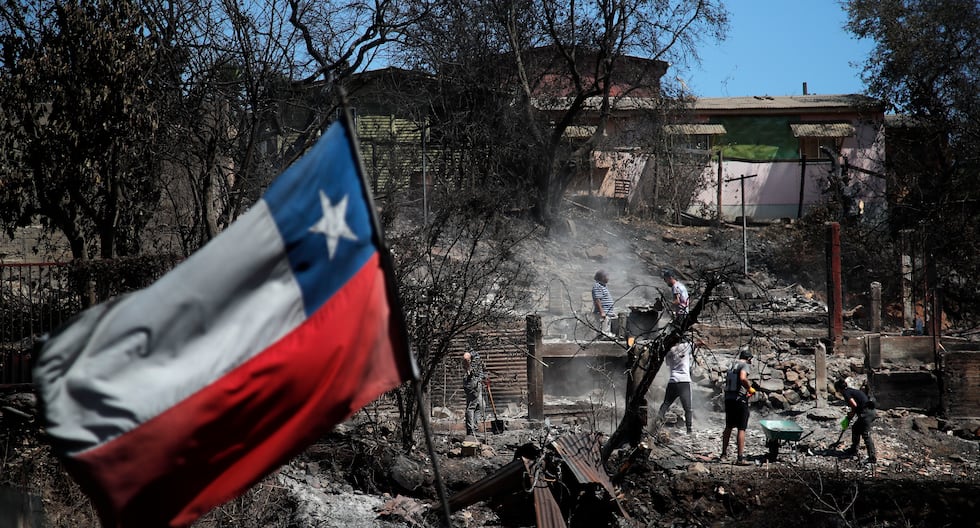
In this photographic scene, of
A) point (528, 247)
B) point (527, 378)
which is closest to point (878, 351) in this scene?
point (527, 378)

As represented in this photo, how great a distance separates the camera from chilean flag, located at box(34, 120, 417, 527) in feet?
11.8

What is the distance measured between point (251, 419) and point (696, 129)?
33.6 meters

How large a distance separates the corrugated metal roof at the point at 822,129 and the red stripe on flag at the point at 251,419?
35.5 metres

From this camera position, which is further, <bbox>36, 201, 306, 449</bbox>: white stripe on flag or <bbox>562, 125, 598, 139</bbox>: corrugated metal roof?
<bbox>562, 125, 598, 139</bbox>: corrugated metal roof

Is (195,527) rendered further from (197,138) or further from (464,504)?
(197,138)

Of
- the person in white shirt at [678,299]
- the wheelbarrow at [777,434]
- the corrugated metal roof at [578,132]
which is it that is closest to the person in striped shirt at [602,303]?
the person in white shirt at [678,299]

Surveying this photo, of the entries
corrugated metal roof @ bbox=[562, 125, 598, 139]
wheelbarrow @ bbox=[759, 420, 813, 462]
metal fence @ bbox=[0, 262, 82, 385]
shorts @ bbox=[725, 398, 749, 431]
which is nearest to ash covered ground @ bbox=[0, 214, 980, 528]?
wheelbarrow @ bbox=[759, 420, 813, 462]

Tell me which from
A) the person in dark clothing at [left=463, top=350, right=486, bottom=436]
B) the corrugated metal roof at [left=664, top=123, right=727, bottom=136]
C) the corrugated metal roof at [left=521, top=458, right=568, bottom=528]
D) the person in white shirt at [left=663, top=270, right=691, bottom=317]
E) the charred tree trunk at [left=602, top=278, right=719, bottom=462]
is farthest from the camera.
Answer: the corrugated metal roof at [left=664, top=123, right=727, bottom=136]

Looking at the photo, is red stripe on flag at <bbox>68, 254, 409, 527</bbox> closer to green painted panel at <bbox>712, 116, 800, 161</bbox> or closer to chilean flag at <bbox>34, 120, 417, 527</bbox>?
chilean flag at <bbox>34, 120, 417, 527</bbox>

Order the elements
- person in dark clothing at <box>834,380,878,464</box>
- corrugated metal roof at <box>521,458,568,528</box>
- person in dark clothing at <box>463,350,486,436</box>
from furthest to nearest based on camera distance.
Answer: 1. person in dark clothing at <box>463,350,486,436</box>
2. person in dark clothing at <box>834,380,878,464</box>
3. corrugated metal roof at <box>521,458,568,528</box>

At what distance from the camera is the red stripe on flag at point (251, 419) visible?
359cm

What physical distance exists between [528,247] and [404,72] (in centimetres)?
643

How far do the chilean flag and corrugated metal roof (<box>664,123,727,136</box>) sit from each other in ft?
101

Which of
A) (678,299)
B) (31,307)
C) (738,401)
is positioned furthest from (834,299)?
(31,307)
